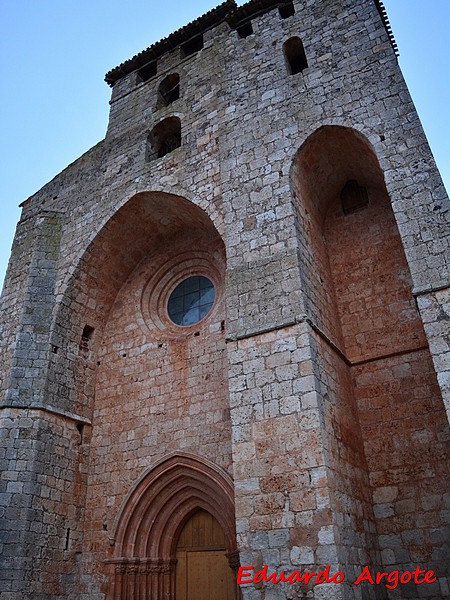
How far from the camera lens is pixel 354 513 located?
5281 mm

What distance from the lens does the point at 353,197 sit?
25.9ft

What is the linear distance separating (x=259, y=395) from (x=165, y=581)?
344 centimetres

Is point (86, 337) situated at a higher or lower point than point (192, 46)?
lower

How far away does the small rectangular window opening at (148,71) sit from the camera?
1140cm

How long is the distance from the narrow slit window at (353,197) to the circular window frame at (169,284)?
7.48 feet

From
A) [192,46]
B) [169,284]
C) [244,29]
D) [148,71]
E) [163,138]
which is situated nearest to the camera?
[169,284]

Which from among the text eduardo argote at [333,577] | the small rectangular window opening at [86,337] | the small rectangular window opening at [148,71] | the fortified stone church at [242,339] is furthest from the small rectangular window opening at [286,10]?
the text eduardo argote at [333,577]

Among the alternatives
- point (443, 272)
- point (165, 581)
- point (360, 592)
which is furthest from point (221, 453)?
point (443, 272)

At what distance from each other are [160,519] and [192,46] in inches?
374

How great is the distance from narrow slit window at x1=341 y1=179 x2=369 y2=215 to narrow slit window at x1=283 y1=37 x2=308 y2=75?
211cm

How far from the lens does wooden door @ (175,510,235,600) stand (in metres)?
6.74

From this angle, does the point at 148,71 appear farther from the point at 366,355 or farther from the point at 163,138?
the point at 366,355

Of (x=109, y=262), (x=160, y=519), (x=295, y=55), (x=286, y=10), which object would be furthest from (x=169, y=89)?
(x=160, y=519)

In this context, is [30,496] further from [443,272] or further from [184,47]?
[184,47]
